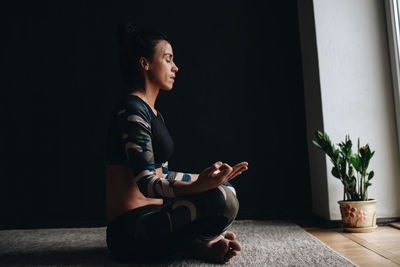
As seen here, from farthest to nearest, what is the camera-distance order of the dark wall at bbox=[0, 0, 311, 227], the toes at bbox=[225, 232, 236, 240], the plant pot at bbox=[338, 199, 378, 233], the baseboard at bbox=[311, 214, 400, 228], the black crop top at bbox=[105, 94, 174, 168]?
the dark wall at bbox=[0, 0, 311, 227]
the baseboard at bbox=[311, 214, 400, 228]
the plant pot at bbox=[338, 199, 378, 233]
the toes at bbox=[225, 232, 236, 240]
the black crop top at bbox=[105, 94, 174, 168]

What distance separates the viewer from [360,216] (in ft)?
5.83

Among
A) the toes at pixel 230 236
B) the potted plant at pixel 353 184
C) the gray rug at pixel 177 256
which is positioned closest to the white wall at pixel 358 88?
the potted plant at pixel 353 184

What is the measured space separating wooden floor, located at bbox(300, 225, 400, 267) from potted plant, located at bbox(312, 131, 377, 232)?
0.07 meters

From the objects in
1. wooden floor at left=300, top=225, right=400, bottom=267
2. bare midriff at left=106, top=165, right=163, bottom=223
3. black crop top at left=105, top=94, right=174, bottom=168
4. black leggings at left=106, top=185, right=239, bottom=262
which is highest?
black crop top at left=105, top=94, right=174, bottom=168

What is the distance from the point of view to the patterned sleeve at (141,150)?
1093mm

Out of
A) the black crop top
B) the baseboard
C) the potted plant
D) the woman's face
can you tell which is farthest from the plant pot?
the woman's face

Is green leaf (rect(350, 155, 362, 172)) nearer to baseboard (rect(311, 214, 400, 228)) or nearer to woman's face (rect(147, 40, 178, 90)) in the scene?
baseboard (rect(311, 214, 400, 228))

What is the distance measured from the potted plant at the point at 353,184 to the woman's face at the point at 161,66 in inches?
39.4

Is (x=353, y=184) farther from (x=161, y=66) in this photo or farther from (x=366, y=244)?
(x=161, y=66)

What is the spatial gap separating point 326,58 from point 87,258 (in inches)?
68.2

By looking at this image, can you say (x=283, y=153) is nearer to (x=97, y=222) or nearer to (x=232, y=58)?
(x=232, y=58)

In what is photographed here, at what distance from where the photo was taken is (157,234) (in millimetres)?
1170

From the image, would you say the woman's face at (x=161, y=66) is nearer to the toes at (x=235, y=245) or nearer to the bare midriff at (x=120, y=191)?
the bare midriff at (x=120, y=191)

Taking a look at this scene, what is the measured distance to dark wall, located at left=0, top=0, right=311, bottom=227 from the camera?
2336 mm
